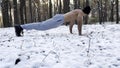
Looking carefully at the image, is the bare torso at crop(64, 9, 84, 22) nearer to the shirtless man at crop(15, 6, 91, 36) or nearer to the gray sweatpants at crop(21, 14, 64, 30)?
the shirtless man at crop(15, 6, 91, 36)

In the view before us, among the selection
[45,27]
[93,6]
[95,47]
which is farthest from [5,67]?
[93,6]

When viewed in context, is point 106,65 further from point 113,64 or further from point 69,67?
point 69,67

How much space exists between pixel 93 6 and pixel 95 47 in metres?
55.9

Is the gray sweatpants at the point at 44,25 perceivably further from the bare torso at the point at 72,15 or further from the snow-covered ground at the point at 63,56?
the snow-covered ground at the point at 63,56

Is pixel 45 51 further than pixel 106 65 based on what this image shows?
Yes

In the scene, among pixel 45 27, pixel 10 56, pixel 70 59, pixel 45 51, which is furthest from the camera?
pixel 45 27

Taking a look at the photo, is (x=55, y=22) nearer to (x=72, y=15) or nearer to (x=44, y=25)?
(x=44, y=25)

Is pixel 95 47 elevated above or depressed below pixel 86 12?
below

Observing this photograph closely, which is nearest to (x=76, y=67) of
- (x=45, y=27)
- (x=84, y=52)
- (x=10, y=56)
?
(x=84, y=52)

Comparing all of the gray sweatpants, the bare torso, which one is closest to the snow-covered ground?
the gray sweatpants

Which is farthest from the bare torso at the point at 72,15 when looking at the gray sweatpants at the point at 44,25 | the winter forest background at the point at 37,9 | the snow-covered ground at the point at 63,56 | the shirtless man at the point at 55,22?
the winter forest background at the point at 37,9

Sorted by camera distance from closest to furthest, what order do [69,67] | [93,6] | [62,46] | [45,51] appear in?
[69,67] < [45,51] < [62,46] < [93,6]

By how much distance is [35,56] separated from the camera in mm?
6570

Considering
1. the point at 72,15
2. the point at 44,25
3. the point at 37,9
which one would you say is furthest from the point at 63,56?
the point at 37,9
